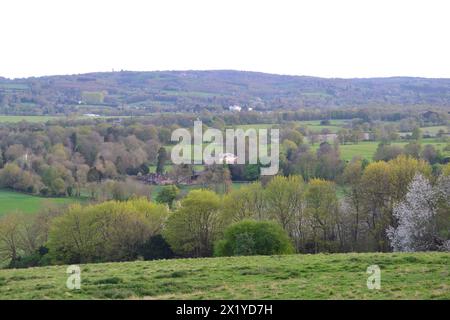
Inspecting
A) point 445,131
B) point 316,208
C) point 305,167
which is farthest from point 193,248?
point 445,131

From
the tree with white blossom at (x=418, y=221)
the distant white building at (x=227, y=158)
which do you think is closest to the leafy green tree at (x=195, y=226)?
the tree with white blossom at (x=418, y=221)

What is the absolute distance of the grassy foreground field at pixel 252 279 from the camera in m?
16.9

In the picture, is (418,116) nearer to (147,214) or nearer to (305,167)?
(305,167)

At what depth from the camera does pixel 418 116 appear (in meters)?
113

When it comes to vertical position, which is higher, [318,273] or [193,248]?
[318,273]

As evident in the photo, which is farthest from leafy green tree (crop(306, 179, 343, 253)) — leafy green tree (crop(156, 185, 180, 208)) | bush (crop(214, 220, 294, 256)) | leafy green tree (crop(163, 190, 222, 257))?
leafy green tree (crop(156, 185, 180, 208))

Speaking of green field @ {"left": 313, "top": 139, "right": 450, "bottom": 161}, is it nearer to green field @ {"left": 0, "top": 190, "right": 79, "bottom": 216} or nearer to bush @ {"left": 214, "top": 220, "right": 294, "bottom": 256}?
green field @ {"left": 0, "top": 190, "right": 79, "bottom": 216}

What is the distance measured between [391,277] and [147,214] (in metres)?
24.1

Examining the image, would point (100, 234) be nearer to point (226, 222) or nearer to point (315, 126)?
point (226, 222)

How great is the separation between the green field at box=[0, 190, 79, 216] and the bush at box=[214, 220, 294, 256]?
28.3m

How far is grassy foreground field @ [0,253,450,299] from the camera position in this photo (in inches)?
667

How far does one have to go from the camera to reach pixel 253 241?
98.1ft

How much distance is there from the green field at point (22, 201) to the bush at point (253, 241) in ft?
92.9

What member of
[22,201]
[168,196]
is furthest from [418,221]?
[22,201]
